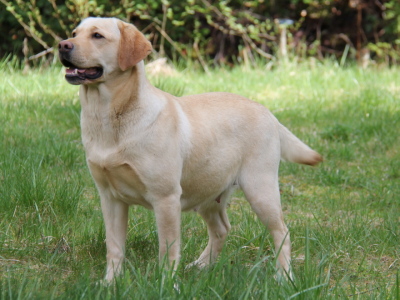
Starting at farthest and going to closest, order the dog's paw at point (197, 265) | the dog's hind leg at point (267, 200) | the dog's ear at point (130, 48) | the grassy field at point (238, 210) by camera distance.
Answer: the dog's hind leg at point (267, 200), the dog's paw at point (197, 265), the dog's ear at point (130, 48), the grassy field at point (238, 210)

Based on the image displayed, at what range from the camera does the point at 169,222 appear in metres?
3.27

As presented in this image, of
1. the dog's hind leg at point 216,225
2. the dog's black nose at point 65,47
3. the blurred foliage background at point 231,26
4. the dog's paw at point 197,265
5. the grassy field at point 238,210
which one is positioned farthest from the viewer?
the blurred foliage background at point 231,26

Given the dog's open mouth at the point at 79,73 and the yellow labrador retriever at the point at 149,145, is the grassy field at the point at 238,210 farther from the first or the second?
the dog's open mouth at the point at 79,73

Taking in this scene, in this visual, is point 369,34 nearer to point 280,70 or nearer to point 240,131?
point 280,70

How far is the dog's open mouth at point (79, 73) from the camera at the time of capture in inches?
126

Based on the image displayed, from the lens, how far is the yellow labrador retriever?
3.22 meters

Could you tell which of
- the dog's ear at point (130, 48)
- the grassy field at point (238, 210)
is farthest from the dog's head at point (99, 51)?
the grassy field at point (238, 210)

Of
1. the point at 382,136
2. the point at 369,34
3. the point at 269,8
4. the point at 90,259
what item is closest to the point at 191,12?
the point at 269,8

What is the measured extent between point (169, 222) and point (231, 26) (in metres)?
7.51

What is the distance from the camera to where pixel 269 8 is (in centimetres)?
1117

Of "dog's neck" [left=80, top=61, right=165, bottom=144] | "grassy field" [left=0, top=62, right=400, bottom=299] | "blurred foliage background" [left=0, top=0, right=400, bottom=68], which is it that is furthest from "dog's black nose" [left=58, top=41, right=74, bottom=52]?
"blurred foliage background" [left=0, top=0, right=400, bottom=68]

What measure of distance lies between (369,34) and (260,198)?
330 inches

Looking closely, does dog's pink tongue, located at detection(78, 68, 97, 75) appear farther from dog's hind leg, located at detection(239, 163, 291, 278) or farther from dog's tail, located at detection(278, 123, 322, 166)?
dog's tail, located at detection(278, 123, 322, 166)

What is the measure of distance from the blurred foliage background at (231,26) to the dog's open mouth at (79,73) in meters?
6.57
